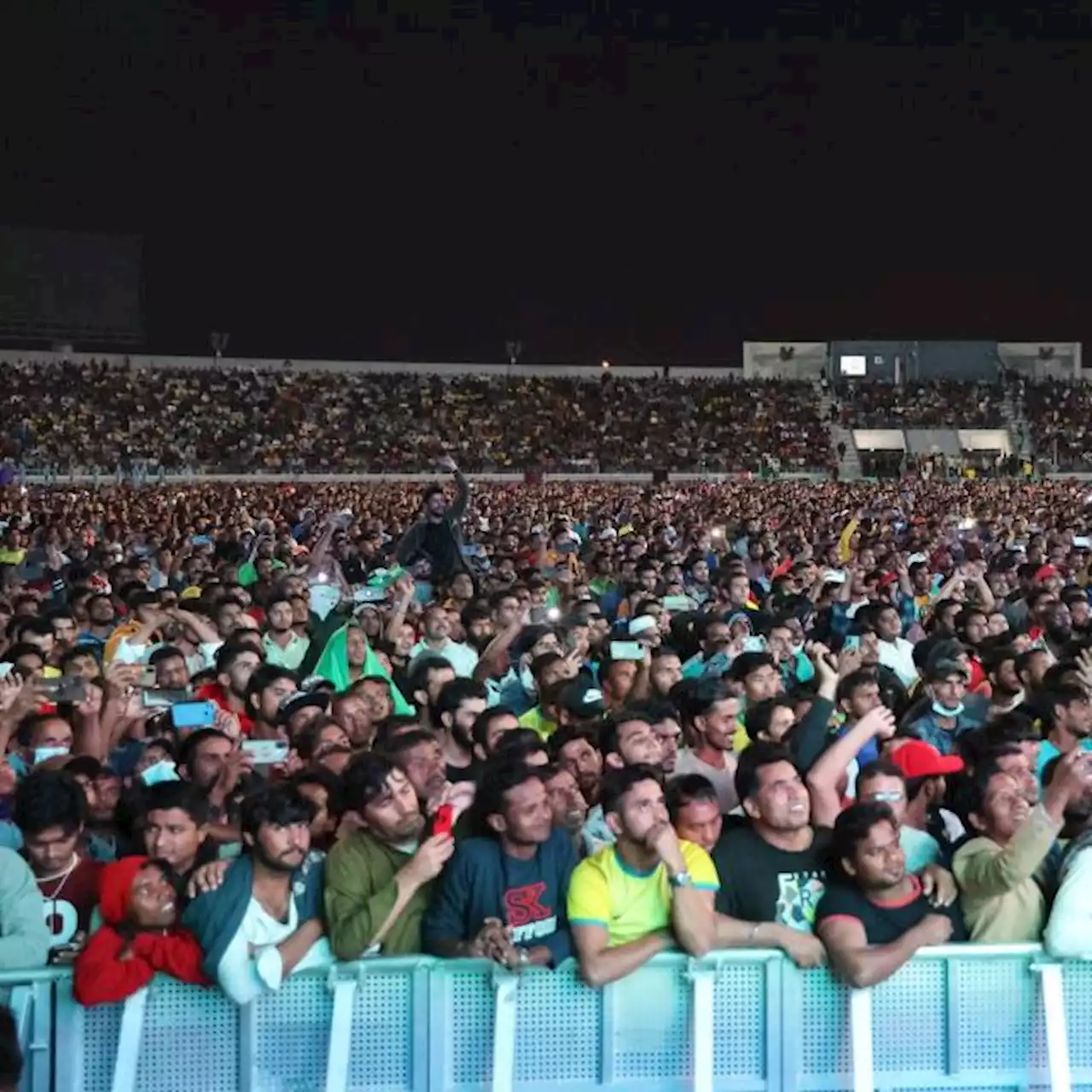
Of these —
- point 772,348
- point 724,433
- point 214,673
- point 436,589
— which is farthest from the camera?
point 772,348

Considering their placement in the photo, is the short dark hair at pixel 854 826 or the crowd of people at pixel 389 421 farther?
the crowd of people at pixel 389 421

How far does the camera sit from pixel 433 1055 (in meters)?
4.03

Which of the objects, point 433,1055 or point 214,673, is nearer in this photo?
point 433,1055

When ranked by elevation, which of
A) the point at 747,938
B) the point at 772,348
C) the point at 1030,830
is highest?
the point at 772,348

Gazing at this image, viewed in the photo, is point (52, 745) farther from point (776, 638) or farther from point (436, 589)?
point (436, 589)

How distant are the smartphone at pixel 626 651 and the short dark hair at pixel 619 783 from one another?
3039 millimetres

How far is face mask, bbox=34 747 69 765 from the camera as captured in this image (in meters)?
5.86

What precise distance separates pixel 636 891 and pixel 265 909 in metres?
0.97

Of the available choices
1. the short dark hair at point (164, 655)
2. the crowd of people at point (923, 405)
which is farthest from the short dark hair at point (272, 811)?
the crowd of people at point (923, 405)

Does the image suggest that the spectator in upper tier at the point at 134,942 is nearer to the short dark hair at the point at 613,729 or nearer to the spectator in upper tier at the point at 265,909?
the spectator in upper tier at the point at 265,909

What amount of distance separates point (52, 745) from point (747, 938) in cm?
311

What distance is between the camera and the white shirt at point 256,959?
12.9 ft

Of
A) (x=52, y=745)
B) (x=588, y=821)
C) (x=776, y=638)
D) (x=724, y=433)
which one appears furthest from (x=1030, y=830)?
(x=724, y=433)

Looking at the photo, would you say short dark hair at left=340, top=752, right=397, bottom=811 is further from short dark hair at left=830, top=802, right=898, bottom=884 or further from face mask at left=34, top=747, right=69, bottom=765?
face mask at left=34, top=747, right=69, bottom=765
